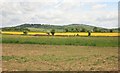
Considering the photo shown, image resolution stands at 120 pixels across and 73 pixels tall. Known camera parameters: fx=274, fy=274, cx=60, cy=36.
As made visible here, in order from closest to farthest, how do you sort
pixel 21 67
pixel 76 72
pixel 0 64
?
pixel 76 72
pixel 21 67
pixel 0 64

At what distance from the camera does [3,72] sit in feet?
45.1

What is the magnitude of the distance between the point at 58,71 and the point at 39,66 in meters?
2.42

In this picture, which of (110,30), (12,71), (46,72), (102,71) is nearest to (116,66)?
(102,71)

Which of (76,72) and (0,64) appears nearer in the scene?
(76,72)

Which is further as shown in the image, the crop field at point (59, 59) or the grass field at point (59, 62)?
the crop field at point (59, 59)

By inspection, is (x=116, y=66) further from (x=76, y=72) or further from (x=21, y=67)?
(x=21, y=67)

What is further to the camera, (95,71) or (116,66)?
(116,66)

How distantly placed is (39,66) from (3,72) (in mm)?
2808

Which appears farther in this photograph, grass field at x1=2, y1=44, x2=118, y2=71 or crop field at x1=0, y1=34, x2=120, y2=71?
crop field at x1=0, y1=34, x2=120, y2=71

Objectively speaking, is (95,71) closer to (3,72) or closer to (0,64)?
(3,72)

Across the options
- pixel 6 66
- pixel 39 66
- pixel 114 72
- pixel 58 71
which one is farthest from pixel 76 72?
pixel 6 66

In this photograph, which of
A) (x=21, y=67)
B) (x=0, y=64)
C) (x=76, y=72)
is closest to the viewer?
(x=76, y=72)

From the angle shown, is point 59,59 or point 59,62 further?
point 59,59

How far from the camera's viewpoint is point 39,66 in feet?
52.6
